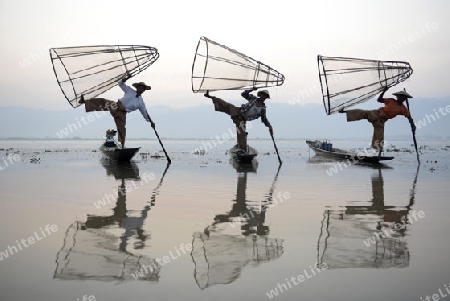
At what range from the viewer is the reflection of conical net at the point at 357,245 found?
4516 millimetres

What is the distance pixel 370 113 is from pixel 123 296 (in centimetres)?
1667

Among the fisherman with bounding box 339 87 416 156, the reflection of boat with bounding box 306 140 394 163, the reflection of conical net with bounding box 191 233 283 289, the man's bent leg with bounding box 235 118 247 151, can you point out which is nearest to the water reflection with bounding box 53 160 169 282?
the reflection of conical net with bounding box 191 233 283 289

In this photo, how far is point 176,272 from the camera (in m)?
4.21

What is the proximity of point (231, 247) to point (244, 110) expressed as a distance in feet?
45.8

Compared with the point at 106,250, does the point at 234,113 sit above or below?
above

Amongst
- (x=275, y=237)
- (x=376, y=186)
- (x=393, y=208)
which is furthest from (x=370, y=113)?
(x=275, y=237)

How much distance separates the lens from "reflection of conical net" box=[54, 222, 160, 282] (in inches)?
161

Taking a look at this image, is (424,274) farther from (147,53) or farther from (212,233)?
(147,53)

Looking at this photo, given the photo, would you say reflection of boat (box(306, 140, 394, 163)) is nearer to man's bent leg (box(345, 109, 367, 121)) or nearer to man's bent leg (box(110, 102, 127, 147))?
man's bent leg (box(345, 109, 367, 121))

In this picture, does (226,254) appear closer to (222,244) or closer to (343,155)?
(222,244)

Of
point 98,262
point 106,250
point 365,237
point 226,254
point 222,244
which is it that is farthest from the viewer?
point 365,237

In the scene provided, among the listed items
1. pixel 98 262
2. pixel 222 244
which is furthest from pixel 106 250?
pixel 222 244

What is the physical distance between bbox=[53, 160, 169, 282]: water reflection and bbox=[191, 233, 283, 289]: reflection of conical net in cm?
48

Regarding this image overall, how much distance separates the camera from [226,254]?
16.0ft
